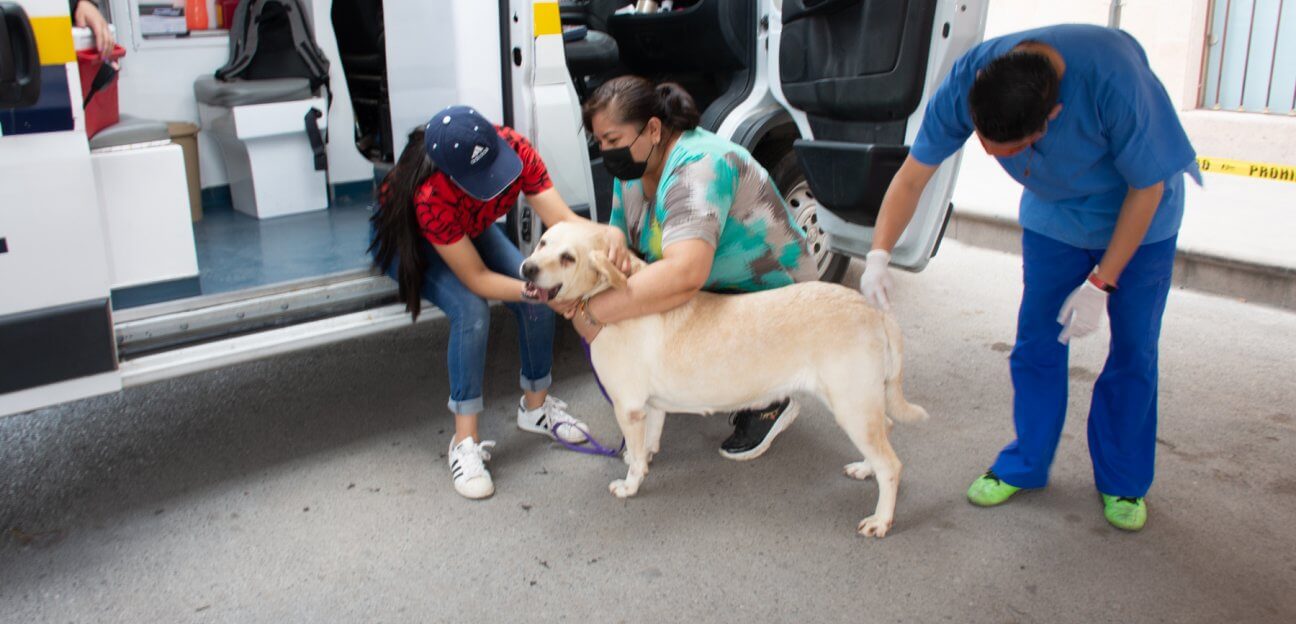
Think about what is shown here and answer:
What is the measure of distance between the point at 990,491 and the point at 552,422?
4.94 feet

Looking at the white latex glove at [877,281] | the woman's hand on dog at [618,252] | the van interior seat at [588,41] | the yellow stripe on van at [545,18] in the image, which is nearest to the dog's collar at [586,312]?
the woman's hand on dog at [618,252]

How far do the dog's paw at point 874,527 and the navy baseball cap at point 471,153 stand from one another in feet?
4.81

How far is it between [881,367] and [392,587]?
1474 millimetres

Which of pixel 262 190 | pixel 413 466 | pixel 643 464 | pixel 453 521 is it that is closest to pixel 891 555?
pixel 643 464

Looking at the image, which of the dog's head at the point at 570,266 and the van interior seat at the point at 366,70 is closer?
the dog's head at the point at 570,266

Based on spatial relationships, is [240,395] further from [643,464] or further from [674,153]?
[674,153]

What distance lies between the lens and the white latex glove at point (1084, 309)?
267cm

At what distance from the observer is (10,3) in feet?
8.07

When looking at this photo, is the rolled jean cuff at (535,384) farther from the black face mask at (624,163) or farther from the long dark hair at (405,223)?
the black face mask at (624,163)

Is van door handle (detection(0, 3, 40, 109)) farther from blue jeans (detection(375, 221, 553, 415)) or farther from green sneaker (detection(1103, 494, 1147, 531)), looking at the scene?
green sneaker (detection(1103, 494, 1147, 531))

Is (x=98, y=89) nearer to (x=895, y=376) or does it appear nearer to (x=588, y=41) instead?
(x=588, y=41)

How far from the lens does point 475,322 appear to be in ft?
10.9

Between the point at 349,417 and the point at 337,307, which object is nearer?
the point at 337,307

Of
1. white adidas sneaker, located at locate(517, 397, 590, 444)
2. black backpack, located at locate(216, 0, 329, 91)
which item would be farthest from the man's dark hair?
black backpack, located at locate(216, 0, 329, 91)
